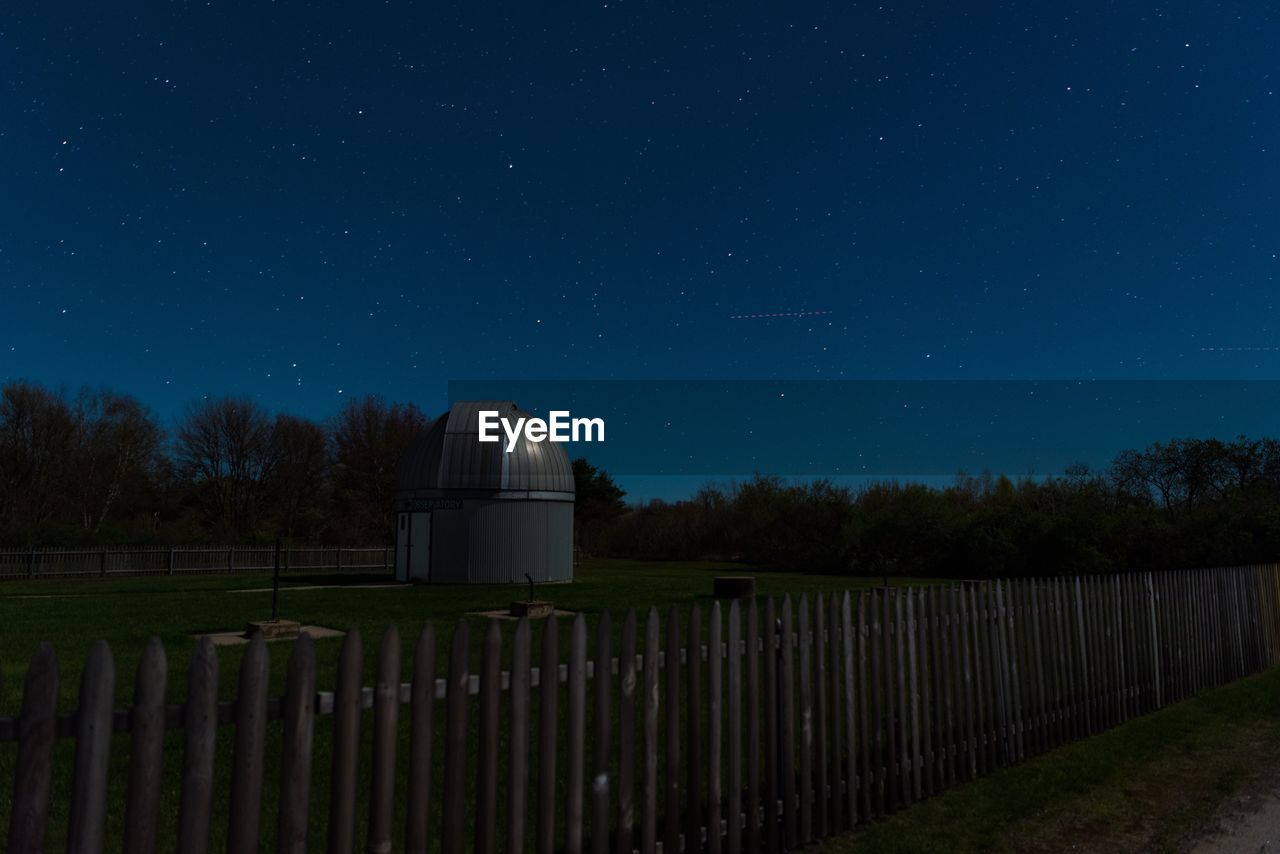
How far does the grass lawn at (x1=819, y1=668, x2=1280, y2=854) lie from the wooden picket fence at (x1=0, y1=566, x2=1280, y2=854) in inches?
8.2

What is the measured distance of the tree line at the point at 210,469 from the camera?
42.9 m

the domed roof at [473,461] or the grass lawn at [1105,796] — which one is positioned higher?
the domed roof at [473,461]

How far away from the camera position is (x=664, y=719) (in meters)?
4.86

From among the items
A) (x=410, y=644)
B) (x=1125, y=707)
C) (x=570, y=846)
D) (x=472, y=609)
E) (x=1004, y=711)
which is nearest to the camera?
(x=570, y=846)

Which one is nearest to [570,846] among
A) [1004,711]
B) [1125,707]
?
[1004,711]

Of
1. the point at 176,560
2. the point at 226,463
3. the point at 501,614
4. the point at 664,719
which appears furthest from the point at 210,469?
the point at 664,719

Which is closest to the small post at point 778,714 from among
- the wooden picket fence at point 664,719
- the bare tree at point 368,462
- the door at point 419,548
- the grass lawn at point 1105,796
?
the wooden picket fence at point 664,719

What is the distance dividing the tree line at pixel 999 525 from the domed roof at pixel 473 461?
1484cm

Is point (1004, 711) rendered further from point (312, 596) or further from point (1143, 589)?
point (312, 596)

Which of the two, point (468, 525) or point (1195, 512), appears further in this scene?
point (468, 525)

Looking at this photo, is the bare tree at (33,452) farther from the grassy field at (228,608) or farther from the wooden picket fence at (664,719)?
the wooden picket fence at (664,719)

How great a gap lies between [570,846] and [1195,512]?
27.5 meters

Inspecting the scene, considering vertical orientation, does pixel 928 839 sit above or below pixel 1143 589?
below

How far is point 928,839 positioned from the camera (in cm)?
495
